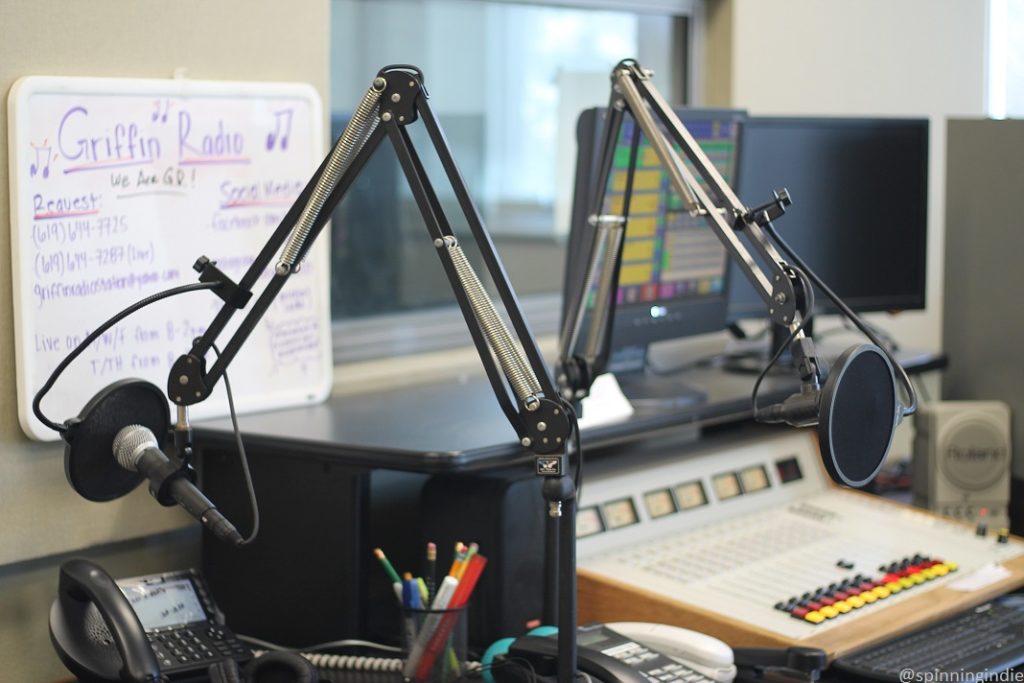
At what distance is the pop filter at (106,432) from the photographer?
1333 mm

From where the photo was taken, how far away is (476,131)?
2818mm

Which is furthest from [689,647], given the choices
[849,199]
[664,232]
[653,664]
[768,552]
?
[849,199]

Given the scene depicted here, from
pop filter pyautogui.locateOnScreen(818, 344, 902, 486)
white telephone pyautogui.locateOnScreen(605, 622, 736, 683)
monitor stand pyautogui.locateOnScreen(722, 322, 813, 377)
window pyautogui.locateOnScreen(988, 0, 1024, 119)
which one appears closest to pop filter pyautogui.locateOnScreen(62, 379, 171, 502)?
white telephone pyautogui.locateOnScreen(605, 622, 736, 683)

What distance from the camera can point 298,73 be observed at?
72.2 inches

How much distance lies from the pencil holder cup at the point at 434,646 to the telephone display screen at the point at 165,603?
0.28 m

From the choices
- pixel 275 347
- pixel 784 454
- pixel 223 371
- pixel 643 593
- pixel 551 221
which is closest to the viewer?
pixel 223 371

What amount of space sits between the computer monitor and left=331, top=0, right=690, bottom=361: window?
18.0 inches

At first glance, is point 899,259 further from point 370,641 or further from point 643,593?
point 370,641

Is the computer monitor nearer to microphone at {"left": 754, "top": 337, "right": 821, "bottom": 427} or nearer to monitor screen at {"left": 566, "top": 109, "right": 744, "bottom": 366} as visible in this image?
monitor screen at {"left": 566, "top": 109, "right": 744, "bottom": 366}

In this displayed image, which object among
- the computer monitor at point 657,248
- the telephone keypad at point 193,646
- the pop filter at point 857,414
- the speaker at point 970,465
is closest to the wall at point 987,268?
the speaker at point 970,465

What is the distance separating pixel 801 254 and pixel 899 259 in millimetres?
222

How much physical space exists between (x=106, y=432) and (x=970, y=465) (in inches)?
59.1

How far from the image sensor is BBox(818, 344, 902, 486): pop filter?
45.7 inches

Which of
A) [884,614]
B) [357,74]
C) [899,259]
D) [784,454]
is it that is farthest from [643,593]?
[357,74]
